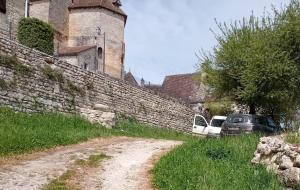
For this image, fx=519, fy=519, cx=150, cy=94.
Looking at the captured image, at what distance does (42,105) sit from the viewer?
21094 mm

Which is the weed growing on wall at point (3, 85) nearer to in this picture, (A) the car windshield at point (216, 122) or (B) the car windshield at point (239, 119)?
(B) the car windshield at point (239, 119)

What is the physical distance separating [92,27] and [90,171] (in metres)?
36.1

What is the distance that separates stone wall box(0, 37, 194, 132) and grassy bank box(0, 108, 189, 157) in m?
0.86

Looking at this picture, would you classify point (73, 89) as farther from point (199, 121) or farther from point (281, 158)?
point (281, 158)

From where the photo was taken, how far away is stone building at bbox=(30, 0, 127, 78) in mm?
46812

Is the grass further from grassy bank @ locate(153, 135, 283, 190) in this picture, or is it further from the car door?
the car door

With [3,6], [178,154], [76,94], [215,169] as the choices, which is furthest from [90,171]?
[3,6]

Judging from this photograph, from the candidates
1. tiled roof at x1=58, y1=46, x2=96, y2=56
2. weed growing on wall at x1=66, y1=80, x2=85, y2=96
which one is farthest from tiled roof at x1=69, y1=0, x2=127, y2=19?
weed growing on wall at x1=66, y1=80, x2=85, y2=96

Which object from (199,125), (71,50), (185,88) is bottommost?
(199,125)

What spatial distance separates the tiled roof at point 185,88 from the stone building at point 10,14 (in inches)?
703

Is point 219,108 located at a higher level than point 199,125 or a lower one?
higher

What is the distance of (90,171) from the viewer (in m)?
12.7

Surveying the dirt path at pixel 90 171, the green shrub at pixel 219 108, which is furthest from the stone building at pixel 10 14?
the dirt path at pixel 90 171

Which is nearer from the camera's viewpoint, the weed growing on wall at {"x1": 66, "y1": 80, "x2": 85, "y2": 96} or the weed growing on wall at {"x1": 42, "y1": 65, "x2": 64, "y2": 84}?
the weed growing on wall at {"x1": 42, "y1": 65, "x2": 64, "y2": 84}
